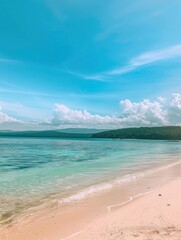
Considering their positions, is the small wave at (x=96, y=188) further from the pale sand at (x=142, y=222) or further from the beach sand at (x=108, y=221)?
the pale sand at (x=142, y=222)

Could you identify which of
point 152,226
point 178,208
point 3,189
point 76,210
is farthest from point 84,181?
point 152,226

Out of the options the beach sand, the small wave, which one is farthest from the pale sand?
the small wave

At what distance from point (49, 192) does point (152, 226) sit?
22.2ft

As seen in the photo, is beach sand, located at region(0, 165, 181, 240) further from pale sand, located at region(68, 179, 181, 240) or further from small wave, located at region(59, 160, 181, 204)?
small wave, located at region(59, 160, 181, 204)

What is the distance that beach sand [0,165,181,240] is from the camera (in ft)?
24.0

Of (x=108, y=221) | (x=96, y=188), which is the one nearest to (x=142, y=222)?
(x=108, y=221)

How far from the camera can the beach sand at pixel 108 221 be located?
7.32 m

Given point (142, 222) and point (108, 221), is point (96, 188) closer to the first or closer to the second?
point (108, 221)

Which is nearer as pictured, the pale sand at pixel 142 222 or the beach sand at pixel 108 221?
the pale sand at pixel 142 222

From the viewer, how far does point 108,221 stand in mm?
8617

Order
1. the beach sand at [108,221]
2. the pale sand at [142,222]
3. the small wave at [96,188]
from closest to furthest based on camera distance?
the pale sand at [142,222] < the beach sand at [108,221] < the small wave at [96,188]

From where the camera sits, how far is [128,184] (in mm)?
15750

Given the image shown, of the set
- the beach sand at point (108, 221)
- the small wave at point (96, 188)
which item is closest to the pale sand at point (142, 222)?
the beach sand at point (108, 221)

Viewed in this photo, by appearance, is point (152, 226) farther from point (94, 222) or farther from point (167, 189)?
point (167, 189)
